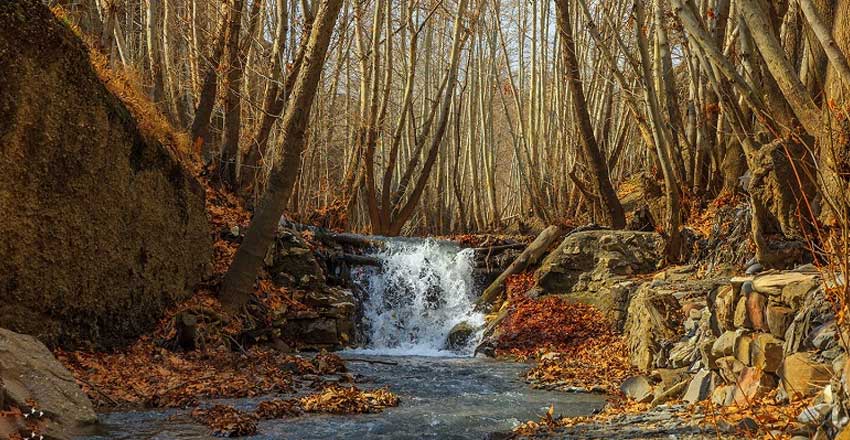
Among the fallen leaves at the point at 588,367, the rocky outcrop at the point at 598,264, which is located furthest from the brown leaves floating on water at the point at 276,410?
the rocky outcrop at the point at 598,264

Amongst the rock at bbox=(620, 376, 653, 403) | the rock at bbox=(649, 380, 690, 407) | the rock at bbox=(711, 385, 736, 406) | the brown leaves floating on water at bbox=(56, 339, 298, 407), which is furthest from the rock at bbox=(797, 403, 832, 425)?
the brown leaves floating on water at bbox=(56, 339, 298, 407)

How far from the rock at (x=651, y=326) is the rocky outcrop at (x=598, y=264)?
5.37 feet

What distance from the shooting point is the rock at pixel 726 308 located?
15.6ft

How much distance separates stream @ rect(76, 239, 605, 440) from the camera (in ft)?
15.6

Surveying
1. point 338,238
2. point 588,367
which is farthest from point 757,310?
point 338,238

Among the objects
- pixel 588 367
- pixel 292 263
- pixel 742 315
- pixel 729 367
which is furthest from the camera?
pixel 292 263

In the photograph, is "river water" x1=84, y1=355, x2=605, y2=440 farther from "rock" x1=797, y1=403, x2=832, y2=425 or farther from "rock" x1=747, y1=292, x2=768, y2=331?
"rock" x1=797, y1=403, x2=832, y2=425

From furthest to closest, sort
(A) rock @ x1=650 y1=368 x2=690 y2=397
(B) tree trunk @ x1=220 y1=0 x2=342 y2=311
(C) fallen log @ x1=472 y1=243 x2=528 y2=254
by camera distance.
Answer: (C) fallen log @ x1=472 y1=243 x2=528 y2=254 → (B) tree trunk @ x1=220 y1=0 x2=342 y2=311 → (A) rock @ x1=650 y1=368 x2=690 y2=397

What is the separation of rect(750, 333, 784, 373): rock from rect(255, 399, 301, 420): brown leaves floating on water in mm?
3410

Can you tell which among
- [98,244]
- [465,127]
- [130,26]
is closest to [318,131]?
[130,26]

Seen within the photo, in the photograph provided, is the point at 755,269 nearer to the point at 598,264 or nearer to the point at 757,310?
the point at 757,310

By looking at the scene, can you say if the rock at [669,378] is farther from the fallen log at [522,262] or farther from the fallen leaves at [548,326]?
the fallen log at [522,262]

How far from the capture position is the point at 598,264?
10.4m

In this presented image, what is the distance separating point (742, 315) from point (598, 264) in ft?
19.4
